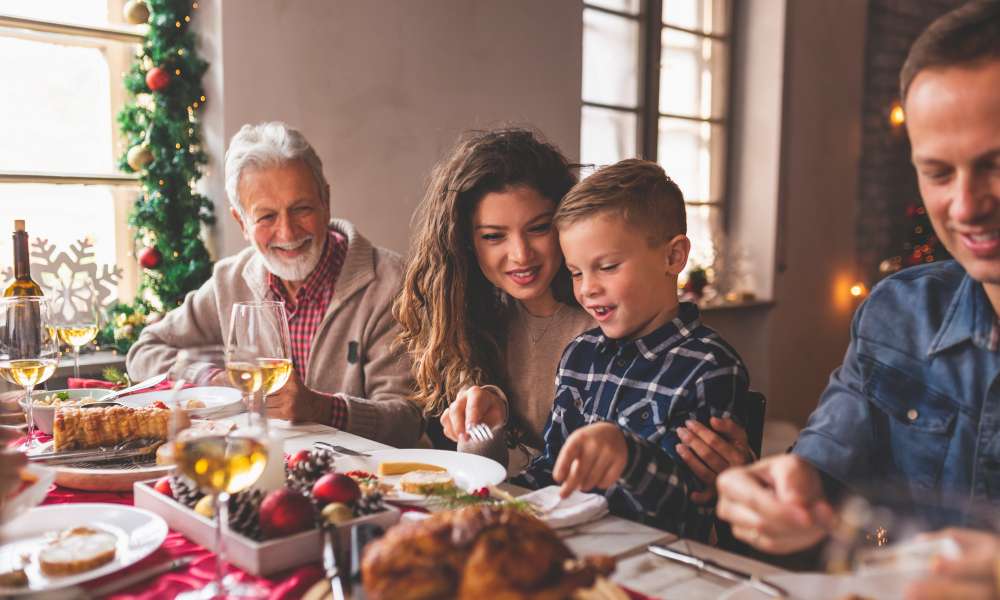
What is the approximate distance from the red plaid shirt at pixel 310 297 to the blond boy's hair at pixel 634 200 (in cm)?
100

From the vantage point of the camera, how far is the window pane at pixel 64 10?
9.91 feet

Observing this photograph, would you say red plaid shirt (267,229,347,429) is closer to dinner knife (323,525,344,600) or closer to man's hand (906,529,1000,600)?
dinner knife (323,525,344,600)

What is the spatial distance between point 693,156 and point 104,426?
171 inches

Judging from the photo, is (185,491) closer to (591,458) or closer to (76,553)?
(76,553)

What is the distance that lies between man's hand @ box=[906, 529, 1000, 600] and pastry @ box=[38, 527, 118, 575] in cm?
86

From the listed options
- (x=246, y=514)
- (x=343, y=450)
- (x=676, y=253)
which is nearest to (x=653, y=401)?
(x=676, y=253)

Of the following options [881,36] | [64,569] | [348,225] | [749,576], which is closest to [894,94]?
[881,36]

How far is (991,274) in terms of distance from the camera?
104cm

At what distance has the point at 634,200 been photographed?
5.31 ft

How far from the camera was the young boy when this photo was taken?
150 centimetres

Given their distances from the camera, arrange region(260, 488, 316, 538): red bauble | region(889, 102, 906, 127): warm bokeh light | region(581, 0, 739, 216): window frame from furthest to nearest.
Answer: region(889, 102, 906, 127): warm bokeh light, region(581, 0, 739, 216): window frame, region(260, 488, 316, 538): red bauble

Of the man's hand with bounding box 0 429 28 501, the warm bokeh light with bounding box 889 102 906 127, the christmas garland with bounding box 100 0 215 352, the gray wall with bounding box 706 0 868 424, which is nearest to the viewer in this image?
the man's hand with bounding box 0 429 28 501

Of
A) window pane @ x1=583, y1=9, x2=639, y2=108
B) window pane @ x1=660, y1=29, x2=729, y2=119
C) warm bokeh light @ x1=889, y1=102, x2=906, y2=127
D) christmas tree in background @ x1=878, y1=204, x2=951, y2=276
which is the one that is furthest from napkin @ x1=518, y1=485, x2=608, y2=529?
warm bokeh light @ x1=889, y1=102, x2=906, y2=127

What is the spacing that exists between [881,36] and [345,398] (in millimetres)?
5116
